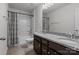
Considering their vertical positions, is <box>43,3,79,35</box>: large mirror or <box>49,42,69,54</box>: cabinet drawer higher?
<box>43,3,79,35</box>: large mirror

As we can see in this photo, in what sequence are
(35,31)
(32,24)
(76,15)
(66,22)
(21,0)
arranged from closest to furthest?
(21,0)
(76,15)
(66,22)
(32,24)
(35,31)

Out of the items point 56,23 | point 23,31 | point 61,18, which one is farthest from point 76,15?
point 23,31

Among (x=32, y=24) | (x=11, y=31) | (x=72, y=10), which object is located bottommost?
(x=11, y=31)

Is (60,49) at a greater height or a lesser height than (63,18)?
lesser

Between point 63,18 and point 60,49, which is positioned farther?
point 63,18

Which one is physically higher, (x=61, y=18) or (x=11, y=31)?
(x=61, y=18)

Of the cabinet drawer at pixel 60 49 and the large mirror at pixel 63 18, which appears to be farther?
the large mirror at pixel 63 18

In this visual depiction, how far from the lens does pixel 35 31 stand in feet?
7.89

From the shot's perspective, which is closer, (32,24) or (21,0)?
(21,0)

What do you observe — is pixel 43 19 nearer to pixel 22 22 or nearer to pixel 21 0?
pixel 22 22

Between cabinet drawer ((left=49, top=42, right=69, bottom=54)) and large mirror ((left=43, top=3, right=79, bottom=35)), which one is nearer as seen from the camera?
cabinet drawer ((left=49, top=42, right=69, bottom=54))

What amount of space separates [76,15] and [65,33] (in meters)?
0.45

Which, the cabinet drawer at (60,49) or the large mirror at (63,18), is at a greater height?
the large mirror at (63,18)

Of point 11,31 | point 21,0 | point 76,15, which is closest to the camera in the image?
point 21,0
